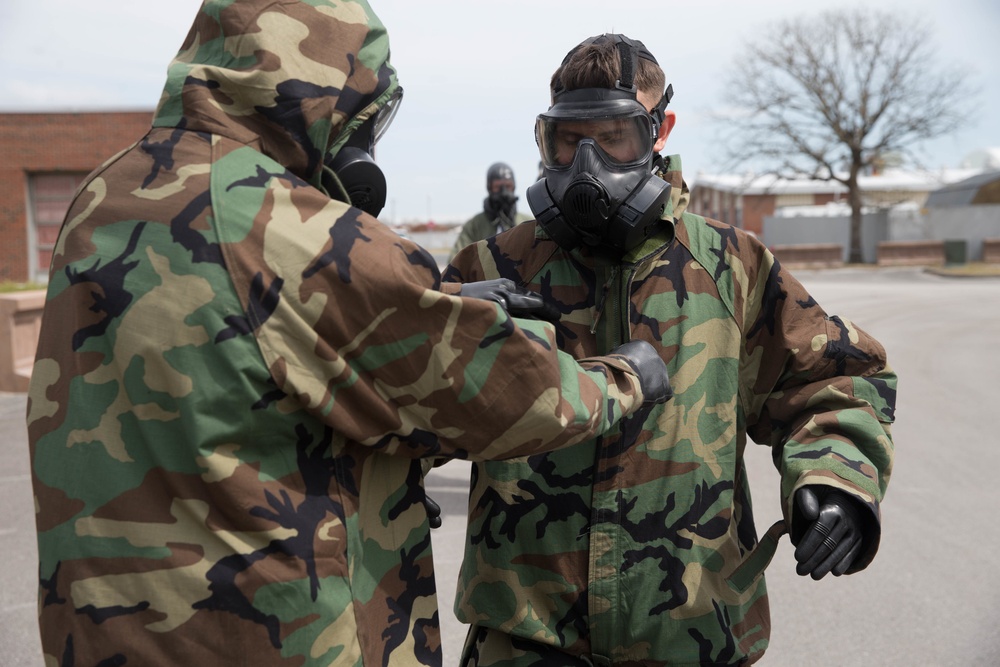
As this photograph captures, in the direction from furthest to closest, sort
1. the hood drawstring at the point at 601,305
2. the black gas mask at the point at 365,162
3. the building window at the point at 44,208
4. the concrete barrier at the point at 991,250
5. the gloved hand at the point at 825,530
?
the concrete barrier at the point at 991,250 → the building window at the point at 44,208 → the hood drawstring at the point at 601,305 → the gloved hand at the point at 825,530 → the black gas mask at the point at 365,162

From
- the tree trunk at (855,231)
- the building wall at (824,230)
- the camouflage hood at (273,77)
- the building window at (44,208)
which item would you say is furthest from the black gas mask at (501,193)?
the building wall at (824,230)

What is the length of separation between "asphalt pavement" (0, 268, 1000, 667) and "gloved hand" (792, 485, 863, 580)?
2193mm

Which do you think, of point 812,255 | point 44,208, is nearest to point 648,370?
point 44,208

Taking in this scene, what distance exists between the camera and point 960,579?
510 centimetres

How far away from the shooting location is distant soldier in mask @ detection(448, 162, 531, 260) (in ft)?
31.9

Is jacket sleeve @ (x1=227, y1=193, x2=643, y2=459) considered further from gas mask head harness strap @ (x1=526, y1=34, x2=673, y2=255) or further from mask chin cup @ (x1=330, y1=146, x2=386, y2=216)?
gas mask head harness strap @ (x1=526, y1=34, x2=673, y2=255)

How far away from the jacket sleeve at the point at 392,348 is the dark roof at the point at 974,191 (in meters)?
48.7

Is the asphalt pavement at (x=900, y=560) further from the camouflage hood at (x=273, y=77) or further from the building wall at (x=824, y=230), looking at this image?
the building wall at (x=824, y=230)

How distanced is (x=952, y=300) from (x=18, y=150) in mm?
27545

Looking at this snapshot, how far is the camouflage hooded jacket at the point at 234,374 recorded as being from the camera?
1.66 metres

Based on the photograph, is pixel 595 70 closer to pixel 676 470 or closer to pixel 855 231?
pixel 676 470

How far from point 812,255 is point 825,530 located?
38.6 metres

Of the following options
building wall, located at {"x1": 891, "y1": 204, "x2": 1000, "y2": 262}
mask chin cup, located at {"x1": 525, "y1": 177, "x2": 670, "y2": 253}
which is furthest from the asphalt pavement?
building wall, located at {"x1": 891, "y1": 204, "x2": 1000, "y2": 262}

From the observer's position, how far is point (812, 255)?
1531 inches
